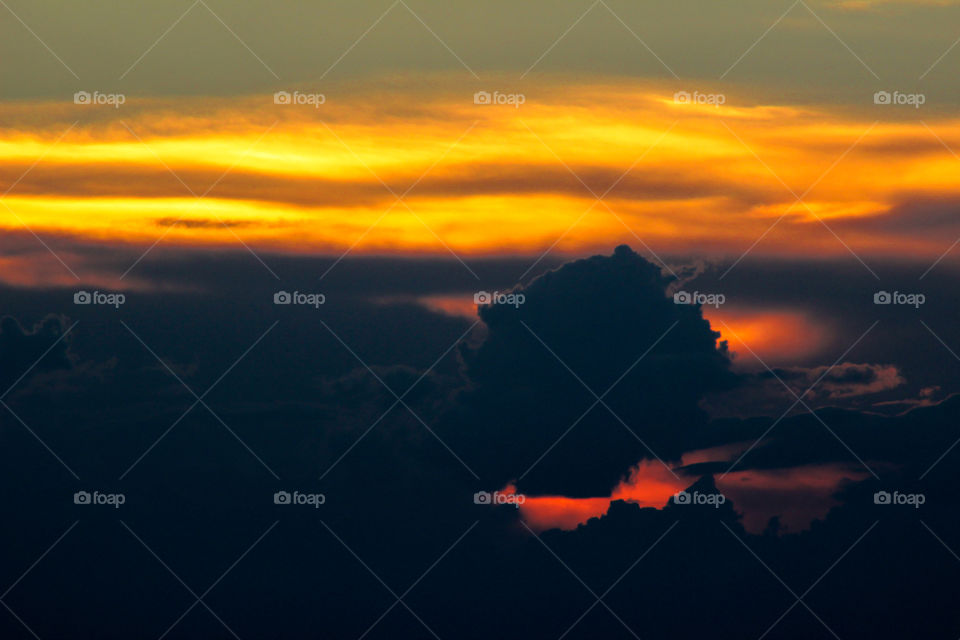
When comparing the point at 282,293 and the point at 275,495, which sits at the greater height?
the point at 282,293

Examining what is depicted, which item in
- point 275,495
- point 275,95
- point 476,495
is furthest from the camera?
point 275,495

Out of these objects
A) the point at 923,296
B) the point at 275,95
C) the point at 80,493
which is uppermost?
the point at 275,95

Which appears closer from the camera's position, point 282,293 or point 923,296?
point 282,293

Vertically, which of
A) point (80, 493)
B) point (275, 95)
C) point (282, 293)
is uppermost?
point (275, 95)

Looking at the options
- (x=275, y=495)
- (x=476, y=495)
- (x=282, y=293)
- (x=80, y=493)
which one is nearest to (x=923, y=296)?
(x=476, y=495)

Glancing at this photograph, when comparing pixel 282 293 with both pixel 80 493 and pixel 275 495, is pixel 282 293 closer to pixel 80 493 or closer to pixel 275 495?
pixel 275 495

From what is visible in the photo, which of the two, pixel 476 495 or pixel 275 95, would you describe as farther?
pixel 476 495

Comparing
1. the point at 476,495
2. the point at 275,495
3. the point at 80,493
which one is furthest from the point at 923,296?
the point at 80,493

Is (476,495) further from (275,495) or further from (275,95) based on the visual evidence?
(275,95)

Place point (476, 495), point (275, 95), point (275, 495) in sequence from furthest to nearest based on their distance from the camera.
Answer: point (275, 495) → point (476, 495) → point (275, 95)
